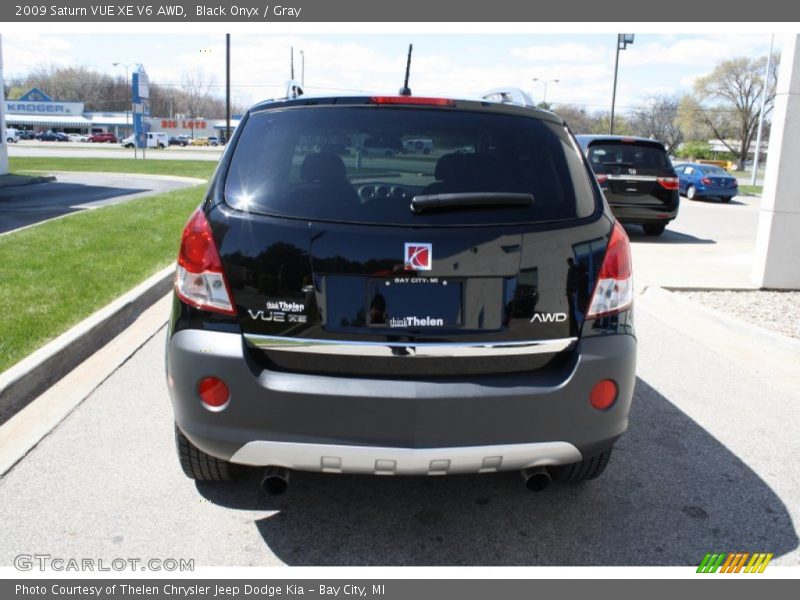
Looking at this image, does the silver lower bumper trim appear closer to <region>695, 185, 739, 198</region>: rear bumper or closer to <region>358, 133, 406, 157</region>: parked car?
<region>358, 133, 406, 157</region>: parked car

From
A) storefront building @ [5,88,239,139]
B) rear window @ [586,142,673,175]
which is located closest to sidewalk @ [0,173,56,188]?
rear window @ [586,142,673,175]

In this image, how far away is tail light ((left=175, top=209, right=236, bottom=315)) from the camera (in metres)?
2.93

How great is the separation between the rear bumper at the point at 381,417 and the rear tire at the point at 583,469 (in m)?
0.62

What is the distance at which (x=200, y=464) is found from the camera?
3408mm

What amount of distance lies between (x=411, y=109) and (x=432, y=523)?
1.86 m

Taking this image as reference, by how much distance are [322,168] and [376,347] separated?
83 cm

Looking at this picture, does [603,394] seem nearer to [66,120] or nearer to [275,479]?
[275,479]

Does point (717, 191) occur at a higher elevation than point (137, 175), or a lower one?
higher

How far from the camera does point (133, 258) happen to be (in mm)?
9109

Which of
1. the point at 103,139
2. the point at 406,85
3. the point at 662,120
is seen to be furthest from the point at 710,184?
the point at 103,139

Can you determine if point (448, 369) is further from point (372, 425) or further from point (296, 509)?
point (296, 509)

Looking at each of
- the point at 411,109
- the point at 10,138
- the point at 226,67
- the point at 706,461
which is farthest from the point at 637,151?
the point at 10,138

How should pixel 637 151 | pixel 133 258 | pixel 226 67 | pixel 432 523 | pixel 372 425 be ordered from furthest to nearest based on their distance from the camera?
pixel 226 67
pixel 637 151
pixel 133 258
pixel 432 523
pixel 372 425

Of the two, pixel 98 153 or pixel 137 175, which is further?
Result: pixel 98 153
